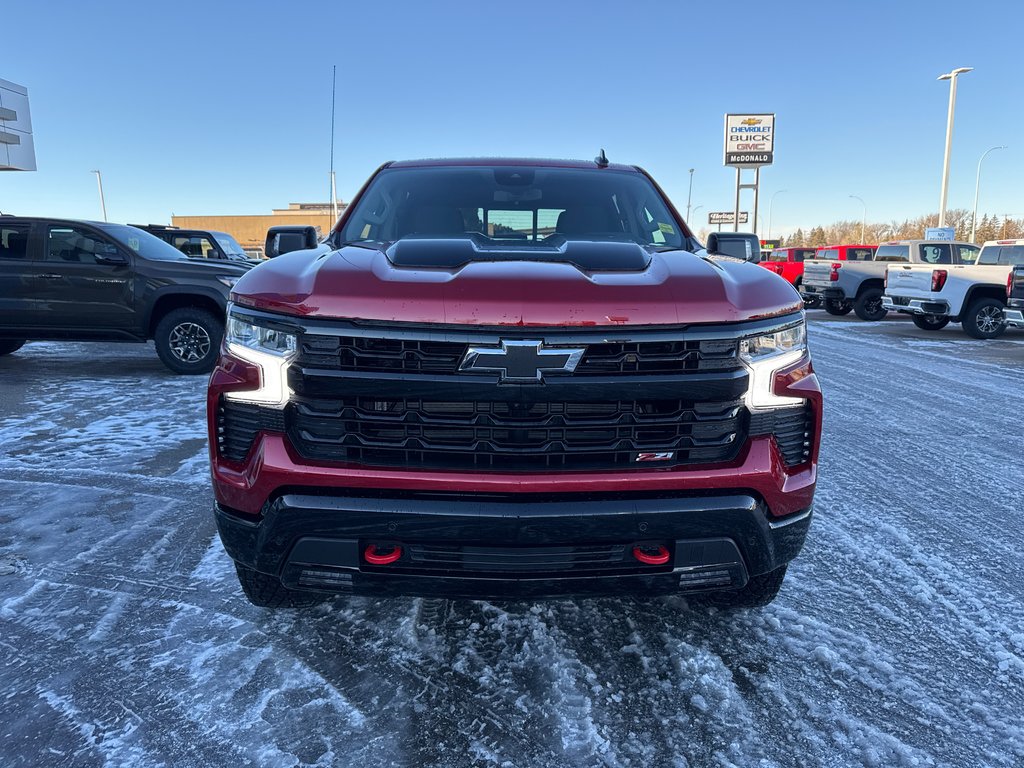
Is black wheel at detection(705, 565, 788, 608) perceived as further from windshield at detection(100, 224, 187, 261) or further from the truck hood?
windshield at detection(100, 224, 187, 261)

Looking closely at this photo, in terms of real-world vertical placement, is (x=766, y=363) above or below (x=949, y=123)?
below

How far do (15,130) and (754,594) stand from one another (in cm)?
4931

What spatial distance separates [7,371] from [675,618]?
8.55 meters

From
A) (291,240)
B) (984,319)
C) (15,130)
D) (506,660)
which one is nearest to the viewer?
(506,660)

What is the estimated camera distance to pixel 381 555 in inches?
78.5

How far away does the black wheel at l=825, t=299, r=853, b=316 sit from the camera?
17453 mm

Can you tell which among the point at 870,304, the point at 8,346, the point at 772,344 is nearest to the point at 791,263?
the point at 870,304

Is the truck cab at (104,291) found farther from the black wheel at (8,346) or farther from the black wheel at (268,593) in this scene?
the black wheel at (268,593)

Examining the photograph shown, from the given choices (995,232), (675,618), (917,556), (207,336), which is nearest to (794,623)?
(675,618)

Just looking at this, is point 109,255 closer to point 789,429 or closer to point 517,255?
point 517,255

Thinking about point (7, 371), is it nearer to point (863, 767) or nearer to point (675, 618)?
point (675, 618)

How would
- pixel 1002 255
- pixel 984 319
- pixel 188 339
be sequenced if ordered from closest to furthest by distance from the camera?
pixel 188 339 → pixel 984 319 → pixel 1002 255

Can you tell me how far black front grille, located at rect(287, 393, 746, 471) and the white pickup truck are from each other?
42.2 ft

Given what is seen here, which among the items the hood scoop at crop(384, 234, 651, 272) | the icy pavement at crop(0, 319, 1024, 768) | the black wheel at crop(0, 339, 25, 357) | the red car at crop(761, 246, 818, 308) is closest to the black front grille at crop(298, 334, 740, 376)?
the hood scoop at crop(384, 234, 651, 272)
